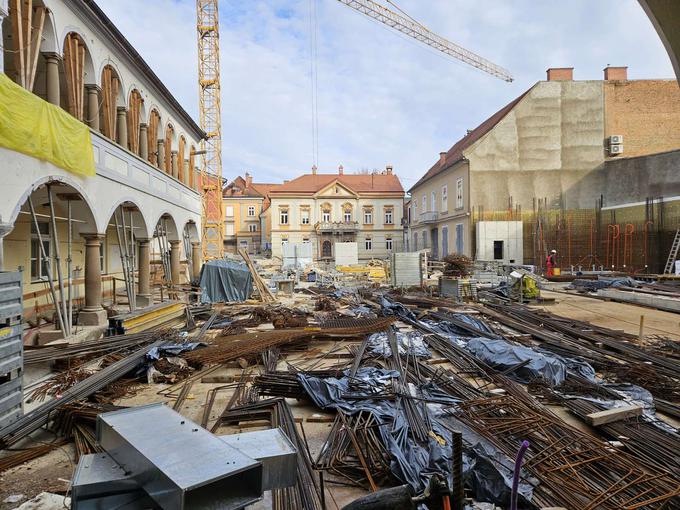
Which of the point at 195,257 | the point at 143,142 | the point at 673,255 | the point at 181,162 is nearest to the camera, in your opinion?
the point at 143,142

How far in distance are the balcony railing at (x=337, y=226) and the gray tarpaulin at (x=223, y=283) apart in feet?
98.5

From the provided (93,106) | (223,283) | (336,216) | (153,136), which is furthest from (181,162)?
(336,216)

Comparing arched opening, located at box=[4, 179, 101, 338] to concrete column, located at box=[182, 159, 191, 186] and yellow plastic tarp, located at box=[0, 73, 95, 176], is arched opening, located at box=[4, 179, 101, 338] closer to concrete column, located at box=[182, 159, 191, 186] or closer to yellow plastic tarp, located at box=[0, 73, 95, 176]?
yellow plastic tarp, located at box=[0, 73, 95, 176]

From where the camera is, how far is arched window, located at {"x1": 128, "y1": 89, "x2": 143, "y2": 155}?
13164 mm

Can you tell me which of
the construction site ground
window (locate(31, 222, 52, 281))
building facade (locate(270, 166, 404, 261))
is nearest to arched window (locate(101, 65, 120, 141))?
window (locate(31, 222, 52, 281))

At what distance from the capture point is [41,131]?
7.69 meters

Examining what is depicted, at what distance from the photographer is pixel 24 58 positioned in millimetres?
7965

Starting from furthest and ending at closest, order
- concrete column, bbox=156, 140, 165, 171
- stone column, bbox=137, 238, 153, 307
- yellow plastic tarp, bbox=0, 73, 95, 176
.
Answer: concrete column, bbox=156, 140, 165, 171
stone column, bbox=137, 238, 153, 307
yellow plastic tarp, bbox=0, 73, 95, 176

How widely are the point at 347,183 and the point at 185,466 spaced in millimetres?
49896

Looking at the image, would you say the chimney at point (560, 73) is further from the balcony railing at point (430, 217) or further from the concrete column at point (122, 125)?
the concrete column at point (122, 125)

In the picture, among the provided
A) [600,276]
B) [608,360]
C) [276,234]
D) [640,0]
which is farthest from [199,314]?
[276,234]

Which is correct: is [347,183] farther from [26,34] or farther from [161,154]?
[26,34]

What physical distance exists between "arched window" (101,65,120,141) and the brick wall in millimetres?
32682

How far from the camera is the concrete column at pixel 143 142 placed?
14336 millimetres
